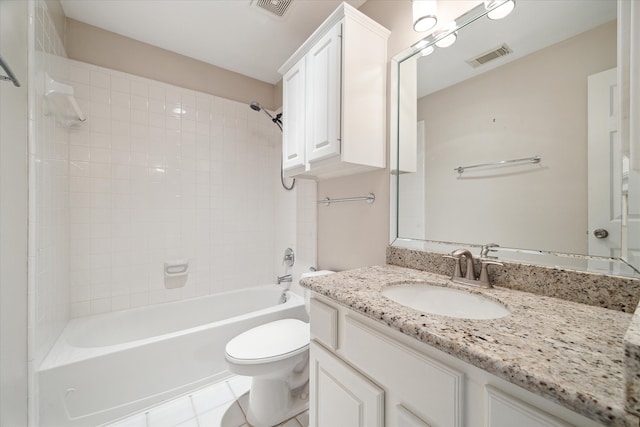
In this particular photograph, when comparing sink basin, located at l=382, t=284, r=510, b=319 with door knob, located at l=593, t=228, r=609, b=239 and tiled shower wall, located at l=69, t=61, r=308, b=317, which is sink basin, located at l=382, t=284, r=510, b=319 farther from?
tiled shower wall, located at l=69, t=61, r=308, b=317

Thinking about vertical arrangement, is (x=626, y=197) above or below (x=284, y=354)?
above

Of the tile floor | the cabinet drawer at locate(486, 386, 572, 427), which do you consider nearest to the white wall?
the tile floor

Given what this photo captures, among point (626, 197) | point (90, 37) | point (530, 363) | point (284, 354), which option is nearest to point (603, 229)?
point (626, 197)

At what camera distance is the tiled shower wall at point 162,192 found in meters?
1.78

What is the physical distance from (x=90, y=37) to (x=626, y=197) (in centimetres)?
308

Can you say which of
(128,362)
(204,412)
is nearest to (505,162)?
(204,412)

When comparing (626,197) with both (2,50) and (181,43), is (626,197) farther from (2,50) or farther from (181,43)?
(181,43)

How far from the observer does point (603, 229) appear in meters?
0.75

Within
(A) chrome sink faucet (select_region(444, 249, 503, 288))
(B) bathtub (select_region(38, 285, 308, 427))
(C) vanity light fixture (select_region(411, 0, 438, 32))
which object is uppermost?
(C) vanity light fixture (select_region(411, 0, 438, 32))

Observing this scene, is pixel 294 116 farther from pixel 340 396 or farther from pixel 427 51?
pixel 340 396

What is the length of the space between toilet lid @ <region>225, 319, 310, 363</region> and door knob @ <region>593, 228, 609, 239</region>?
4.26 ft

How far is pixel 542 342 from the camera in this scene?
0.50m

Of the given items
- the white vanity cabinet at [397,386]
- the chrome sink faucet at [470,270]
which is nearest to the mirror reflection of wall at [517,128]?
the chrome sink faucet at [470,270]

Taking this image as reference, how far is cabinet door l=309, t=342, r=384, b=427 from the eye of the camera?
27.8 inches
